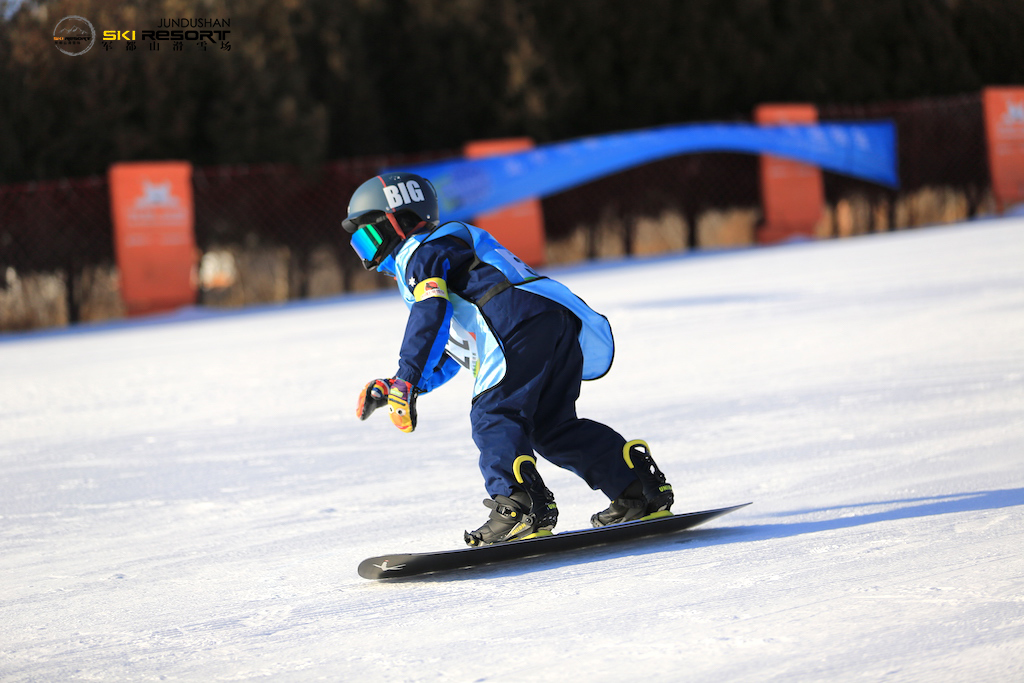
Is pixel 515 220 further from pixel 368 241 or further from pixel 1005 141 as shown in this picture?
pixel 368 241

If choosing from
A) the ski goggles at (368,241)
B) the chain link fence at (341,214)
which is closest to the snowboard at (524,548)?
the ski goggles at (368,241)

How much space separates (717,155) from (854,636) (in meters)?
15.0

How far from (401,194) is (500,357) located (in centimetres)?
58

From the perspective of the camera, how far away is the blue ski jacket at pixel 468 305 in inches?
127

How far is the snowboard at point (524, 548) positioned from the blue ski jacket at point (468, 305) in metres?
0.48

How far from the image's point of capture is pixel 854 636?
8.01 ft

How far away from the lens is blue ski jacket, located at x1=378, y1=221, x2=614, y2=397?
10.6 ft

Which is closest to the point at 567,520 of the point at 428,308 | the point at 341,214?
the point at 428,308

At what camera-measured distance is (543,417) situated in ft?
11.4

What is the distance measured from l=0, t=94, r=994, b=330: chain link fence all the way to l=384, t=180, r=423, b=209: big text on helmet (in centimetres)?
1084

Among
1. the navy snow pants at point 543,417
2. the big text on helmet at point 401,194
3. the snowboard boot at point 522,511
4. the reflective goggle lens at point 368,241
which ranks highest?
the big text on helmet at point 401,194

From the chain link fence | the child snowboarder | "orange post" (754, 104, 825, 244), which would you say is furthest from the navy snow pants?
"orange post" (754, 104, 825, 244)

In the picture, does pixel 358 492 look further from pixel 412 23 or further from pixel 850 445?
pixel 412 23

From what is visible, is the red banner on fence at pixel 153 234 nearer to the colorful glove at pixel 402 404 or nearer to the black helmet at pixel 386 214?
the black helmet at pixel 386 214
